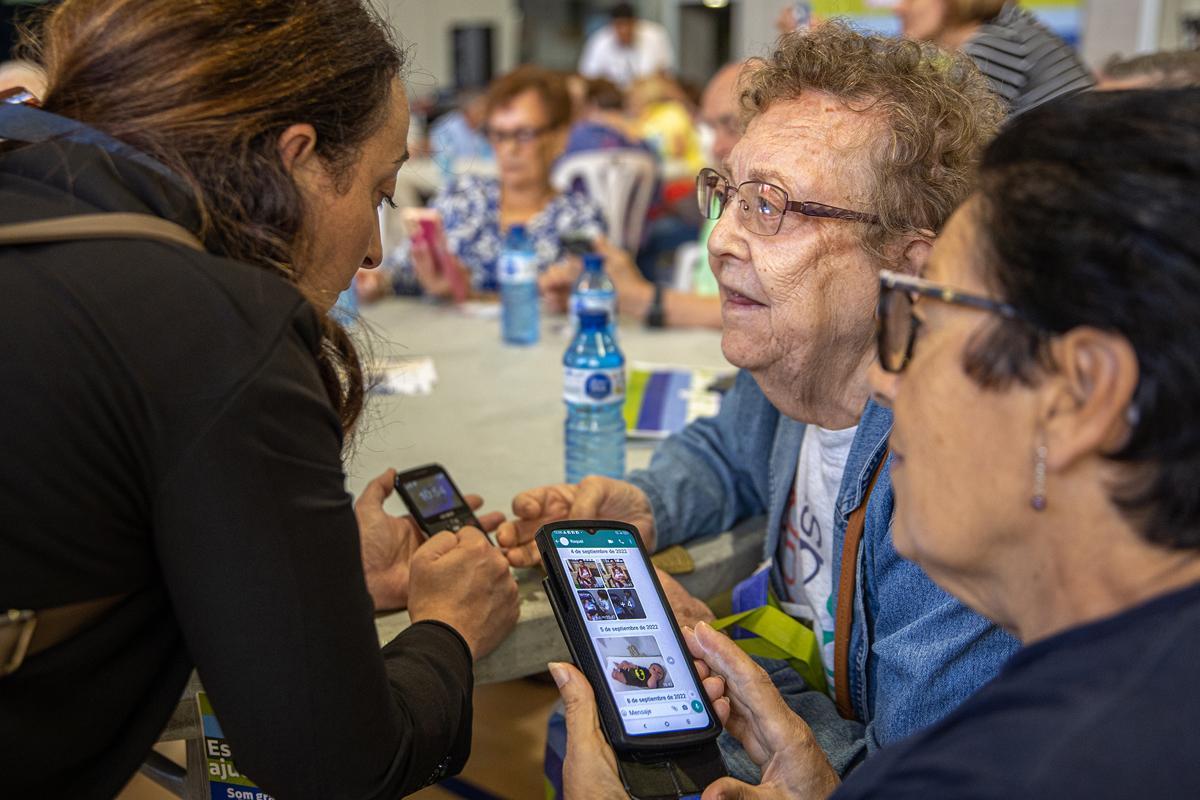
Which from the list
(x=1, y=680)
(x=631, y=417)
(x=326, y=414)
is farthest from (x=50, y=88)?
(x=631, y=417)

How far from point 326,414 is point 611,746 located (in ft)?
1.52

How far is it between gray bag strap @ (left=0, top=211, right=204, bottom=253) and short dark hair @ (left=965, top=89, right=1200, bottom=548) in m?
0.63

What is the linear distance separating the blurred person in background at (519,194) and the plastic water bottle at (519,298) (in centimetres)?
63

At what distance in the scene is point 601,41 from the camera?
9.41 meters

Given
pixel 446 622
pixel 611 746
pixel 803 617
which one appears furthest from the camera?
pixel 803 617

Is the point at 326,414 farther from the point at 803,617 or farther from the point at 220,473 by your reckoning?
the point at 803,617

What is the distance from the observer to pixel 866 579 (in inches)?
51.9

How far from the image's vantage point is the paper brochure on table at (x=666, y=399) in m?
2.12

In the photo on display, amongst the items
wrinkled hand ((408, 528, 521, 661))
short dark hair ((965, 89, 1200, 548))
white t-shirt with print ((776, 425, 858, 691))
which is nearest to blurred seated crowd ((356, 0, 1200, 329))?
white t-shirt with print ((776, 425, 858, 691))

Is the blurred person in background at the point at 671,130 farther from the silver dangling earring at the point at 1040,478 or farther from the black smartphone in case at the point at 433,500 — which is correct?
the silver dangling earring at the point at 1040,478

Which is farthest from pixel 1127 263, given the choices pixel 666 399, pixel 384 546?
pixel 666 399

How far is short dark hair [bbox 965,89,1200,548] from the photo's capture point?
700 mm

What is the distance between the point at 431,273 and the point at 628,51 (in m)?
6.58

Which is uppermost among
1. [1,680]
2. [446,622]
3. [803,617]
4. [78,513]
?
[78,513]
